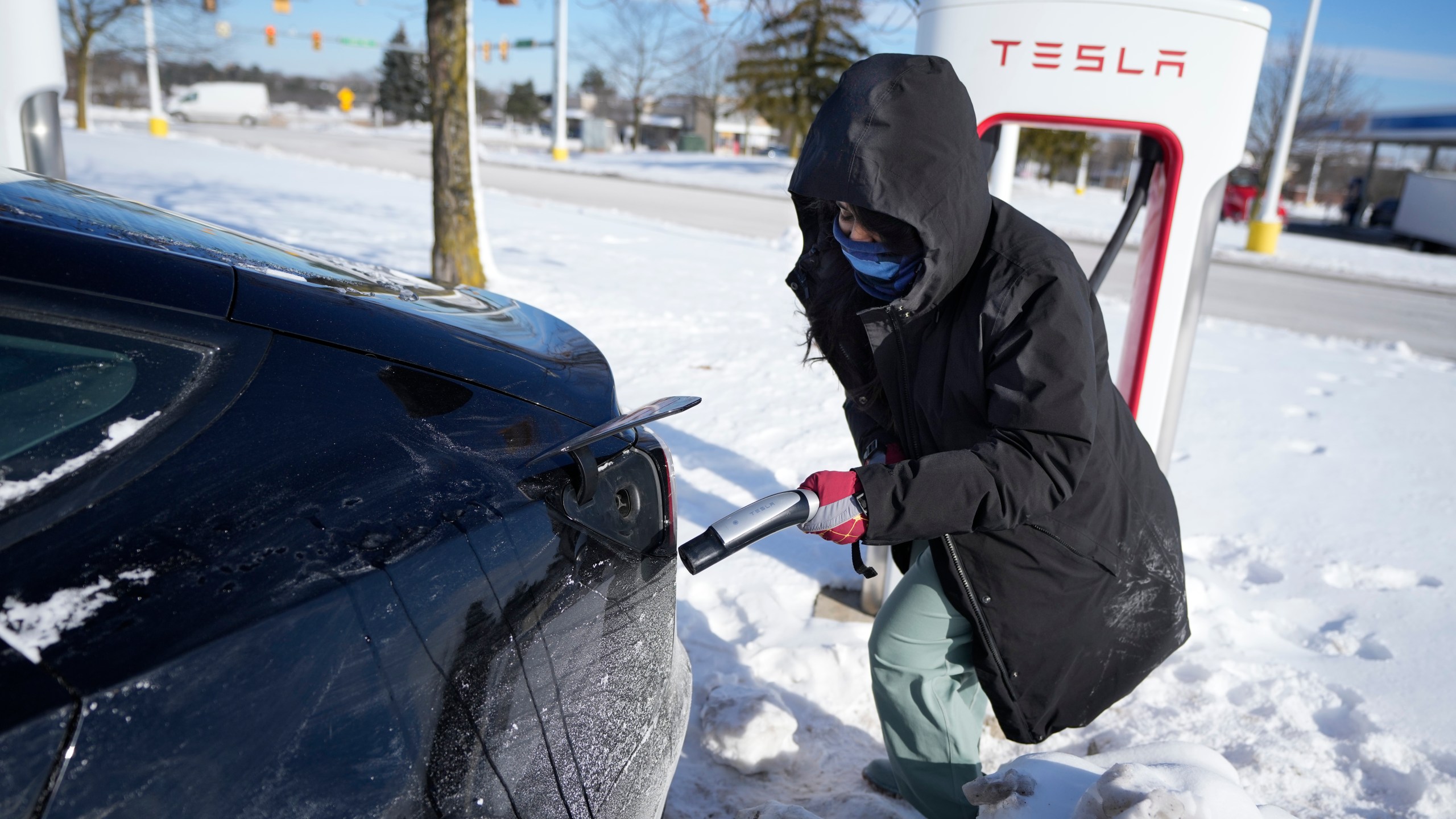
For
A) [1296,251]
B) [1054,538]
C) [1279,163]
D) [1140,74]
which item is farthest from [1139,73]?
[1296,251]

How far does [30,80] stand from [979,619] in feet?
14.2

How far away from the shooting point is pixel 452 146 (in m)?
6.76

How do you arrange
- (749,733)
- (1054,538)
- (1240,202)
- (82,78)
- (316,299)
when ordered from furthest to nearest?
(82,78) < (1240,202) < (749,733) < (1054,538) < (316,299)

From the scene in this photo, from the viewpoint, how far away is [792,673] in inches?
104

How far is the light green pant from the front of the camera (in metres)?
1.85

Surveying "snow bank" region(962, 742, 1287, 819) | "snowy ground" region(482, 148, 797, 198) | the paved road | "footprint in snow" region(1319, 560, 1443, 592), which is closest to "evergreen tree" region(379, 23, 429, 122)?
"snowy ground" region(482, 148, 797, 198)

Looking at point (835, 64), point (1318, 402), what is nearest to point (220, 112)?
point (835, 64)

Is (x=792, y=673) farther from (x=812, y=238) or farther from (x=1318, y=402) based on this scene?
(x=1318, y=402)

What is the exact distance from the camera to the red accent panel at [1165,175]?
8.95ft

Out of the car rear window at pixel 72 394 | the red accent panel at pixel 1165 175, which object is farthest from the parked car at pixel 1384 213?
the car rear window at pixel 72 394

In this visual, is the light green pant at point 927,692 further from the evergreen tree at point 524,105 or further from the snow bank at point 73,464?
the evergreen tree at point 524,105

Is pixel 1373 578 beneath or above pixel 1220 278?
beneath

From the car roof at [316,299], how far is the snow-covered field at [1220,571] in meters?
1.13

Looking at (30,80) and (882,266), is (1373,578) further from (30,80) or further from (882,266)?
(30,80)
